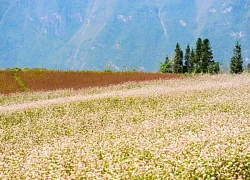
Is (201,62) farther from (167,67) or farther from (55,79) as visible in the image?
(55,79)

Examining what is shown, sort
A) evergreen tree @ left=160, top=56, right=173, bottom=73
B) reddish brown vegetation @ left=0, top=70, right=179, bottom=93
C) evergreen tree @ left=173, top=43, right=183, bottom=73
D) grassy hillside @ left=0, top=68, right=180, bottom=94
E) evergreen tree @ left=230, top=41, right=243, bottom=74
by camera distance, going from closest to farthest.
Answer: grassy hillside @ left=0, top=68, right=180, bottom=94, reddish brown vegetation @ left=0, top=70, right=179, bottom=93, evergreen tree @ left=230, top=41, right=243, bottom=74, evergreen tree @ left=173, top=43, right=183, bottom=73, evergreen tree @ left=160, top=56, right=173, bottom=73

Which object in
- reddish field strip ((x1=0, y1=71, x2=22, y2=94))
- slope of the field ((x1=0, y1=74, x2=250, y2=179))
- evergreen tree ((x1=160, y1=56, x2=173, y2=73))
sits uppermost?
evergreen tree ((x1=160, y1=56, x2=173, y2=73))

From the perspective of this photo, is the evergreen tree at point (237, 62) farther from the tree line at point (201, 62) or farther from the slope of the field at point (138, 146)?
the slope of the field at point (138, 146)

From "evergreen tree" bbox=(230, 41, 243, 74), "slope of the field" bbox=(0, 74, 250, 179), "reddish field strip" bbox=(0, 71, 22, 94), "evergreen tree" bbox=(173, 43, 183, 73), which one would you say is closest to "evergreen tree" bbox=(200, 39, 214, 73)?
"evergreen tree" bbox=(230, 41, 243, 74)

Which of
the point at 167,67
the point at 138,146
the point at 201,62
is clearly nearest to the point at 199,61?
the point at 201,62

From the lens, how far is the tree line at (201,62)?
93.6 m

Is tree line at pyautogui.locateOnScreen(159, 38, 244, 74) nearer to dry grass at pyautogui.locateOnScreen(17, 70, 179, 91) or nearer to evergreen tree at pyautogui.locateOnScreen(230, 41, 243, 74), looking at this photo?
evergreen tree at pyautogui.locateOnScreen(230, 41, 243, 74)

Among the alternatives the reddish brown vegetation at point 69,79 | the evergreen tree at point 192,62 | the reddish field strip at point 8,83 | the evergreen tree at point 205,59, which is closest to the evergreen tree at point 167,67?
the evergreen tree at point 192,62

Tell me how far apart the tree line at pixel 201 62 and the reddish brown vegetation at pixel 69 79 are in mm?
38896

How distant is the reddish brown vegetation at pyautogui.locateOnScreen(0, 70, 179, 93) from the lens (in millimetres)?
45875

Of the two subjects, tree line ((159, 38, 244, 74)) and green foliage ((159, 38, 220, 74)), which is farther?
tree line ((159, 38, 244, 74))

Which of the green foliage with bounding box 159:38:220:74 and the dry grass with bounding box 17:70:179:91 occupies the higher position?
the green foliage with bounding box 159:38:220:74

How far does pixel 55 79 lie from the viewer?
4956 centimetres

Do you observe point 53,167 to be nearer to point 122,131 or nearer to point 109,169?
point 109,169
